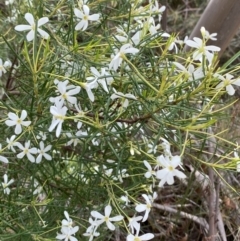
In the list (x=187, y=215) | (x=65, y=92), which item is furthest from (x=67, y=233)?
(x=187, y=215)

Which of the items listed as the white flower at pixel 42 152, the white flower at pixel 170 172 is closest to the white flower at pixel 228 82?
the white flower at pixel 170 172

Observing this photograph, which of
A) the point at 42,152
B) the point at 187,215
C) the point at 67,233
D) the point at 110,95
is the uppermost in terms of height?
the point at 110,95

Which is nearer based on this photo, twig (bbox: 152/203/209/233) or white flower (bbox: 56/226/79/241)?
white flower (bbox: 56/226/79/241)

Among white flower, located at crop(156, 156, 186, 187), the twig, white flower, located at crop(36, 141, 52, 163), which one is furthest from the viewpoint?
the twig

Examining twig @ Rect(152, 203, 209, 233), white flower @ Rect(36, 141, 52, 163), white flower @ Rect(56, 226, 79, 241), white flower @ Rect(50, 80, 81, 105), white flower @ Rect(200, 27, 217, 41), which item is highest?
white flower @ Rect(200, 27, 217, 41)

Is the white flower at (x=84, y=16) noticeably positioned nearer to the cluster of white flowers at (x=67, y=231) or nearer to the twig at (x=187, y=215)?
the cluster of white flowers at (x=67, y=231)

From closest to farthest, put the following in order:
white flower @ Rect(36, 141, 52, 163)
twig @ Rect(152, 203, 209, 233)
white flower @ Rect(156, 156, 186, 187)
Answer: white flower @ Rect(156, 156, 186, 187), white flower @ Rect(36, 141, 52, 163), twig @ Rect(152, 203, 209, 233)

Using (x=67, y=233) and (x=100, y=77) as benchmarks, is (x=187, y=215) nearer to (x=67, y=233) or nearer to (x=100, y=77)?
(x=67, y=233)

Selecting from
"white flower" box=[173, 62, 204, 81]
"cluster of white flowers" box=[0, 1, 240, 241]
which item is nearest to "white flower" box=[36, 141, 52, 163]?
"cluster of white flowers" box=[0, 1, 240, 241]

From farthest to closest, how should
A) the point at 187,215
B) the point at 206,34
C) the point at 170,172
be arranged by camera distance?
the point at 187,215 → the point at 206,34 → the point at 170,172

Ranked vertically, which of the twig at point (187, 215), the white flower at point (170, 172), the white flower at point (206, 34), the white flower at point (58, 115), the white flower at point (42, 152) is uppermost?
the white flower at point (206, 34)

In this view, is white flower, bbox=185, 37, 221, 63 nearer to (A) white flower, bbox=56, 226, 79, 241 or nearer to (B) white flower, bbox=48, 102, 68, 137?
(B) white flower, bbox=48, 102, 68, 137

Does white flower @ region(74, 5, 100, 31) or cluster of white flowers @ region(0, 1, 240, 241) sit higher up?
white flower @ region(74, 5, 100, 31)
